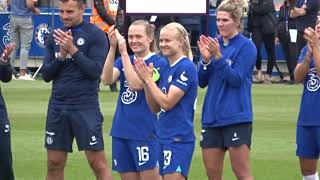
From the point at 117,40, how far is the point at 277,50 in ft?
61.0

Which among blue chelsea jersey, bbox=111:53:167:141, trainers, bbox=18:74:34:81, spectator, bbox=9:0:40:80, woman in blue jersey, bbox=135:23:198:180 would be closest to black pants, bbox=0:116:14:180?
blue chelsea jersey, bbox=111:53:167:141

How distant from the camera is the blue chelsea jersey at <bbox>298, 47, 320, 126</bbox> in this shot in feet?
36.2

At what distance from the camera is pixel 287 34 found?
25875mm

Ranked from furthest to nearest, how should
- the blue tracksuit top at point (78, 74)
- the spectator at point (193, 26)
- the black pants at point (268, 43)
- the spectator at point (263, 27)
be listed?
the spectator at point (193, 26) < the black pants at point (268, 43) < the spectator at point (263, 27) < the blue tracksuit top at point (78, 74)

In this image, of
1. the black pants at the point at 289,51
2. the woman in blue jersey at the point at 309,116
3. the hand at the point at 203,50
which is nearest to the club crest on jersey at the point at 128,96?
the hand at the point at 203,50

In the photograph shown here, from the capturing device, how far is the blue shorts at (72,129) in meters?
10.9

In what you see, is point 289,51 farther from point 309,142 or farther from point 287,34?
point 309,142

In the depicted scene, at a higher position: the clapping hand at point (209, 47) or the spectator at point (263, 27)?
the clapping hand at point (209, 47)

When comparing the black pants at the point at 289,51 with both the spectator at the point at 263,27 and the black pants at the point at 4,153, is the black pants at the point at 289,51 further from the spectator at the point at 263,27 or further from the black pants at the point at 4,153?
the black pants at the point at 4,153

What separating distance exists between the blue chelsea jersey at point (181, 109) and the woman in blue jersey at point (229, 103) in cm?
25

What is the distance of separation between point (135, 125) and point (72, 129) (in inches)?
29.6

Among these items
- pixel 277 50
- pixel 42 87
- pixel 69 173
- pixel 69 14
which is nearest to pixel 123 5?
pixel 42 87

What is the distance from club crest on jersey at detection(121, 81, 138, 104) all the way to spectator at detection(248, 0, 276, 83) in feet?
51.9

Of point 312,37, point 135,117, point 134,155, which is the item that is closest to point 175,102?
point 135,117
